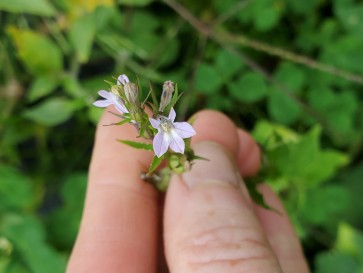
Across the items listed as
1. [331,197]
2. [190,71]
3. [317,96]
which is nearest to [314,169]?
[331,197]

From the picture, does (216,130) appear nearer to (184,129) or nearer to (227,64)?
(184,129)

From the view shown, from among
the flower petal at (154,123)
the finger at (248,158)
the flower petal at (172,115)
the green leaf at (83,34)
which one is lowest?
the flower petal at (154,123)

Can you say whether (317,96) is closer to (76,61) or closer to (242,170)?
(242,170)

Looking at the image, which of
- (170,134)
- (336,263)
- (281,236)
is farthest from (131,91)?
(336,263)

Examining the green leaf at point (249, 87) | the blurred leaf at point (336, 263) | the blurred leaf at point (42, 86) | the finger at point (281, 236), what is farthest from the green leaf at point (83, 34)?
the blurred leaf at point (336, 263)

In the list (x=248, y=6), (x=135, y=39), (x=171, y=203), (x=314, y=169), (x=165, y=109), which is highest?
(x=248, y=6)

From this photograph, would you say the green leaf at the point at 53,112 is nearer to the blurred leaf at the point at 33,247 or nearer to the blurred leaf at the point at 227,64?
the blurred leaf at the point at 33,247
